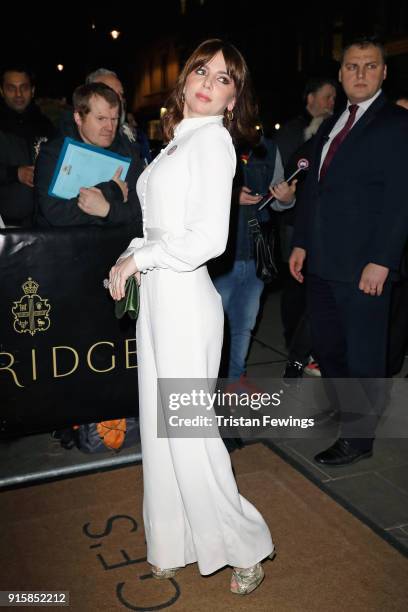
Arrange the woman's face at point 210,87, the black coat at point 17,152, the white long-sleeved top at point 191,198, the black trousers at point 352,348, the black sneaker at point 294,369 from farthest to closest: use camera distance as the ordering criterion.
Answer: the black sneaker at point 294,369 < the black coat at point 17,152 < the black trousers at point 352,348 < the woman's face at point 210,87 < the white long-sleeved top at point 191,198

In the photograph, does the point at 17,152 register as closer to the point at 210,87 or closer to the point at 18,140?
the point at 18,140

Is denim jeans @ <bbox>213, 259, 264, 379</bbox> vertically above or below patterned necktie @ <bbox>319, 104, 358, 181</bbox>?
below

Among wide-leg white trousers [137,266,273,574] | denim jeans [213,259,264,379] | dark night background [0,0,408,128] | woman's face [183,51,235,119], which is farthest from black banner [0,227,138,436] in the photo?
dark night background [0,0,408,128]

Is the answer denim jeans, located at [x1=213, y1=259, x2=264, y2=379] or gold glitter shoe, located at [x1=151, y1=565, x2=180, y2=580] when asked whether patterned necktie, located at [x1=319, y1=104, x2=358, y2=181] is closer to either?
denim jeans, located at [x1=213, y1=259, x2=264, y2=379]

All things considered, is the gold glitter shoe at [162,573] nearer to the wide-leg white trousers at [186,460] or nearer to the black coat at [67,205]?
the wide-leg white trousers at [186,460]

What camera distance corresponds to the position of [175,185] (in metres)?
2.13

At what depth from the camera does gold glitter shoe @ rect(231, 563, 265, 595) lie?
97.2 inches

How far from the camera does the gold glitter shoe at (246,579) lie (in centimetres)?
247

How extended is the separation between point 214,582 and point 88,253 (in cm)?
185

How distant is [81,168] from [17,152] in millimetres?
1363

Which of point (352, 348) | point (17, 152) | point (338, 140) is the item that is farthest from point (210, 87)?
point (17, 152)

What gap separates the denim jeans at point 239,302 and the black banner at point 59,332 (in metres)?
0.67

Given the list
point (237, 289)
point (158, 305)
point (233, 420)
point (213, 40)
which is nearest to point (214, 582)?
point (158, 305)

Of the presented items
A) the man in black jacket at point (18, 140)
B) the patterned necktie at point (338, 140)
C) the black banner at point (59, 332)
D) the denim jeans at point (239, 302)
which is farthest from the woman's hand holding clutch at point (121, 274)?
the man in black jacket at point (18, 140)
